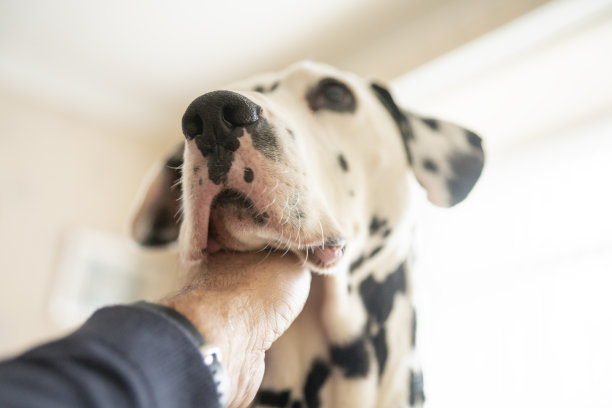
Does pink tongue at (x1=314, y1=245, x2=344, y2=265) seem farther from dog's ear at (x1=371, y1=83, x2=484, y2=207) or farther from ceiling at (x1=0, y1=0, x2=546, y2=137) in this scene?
ceiling at (x1=0, y1=0, x2=546, y2=137)

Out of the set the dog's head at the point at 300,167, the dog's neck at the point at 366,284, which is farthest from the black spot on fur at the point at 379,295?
the dog's head at the point at 300,167

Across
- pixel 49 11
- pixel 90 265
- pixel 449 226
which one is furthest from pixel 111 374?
pixel 90 265

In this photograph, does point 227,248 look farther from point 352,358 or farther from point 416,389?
point 416,389

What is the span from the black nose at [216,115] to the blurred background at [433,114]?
1.67ft

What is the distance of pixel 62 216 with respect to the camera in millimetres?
2760

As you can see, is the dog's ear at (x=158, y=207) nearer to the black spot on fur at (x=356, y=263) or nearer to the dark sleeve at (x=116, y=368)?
the black spot on fur at (x=356, y=263)

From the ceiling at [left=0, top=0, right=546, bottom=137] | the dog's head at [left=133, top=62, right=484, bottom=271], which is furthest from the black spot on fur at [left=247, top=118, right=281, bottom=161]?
the ceiling at [left=0, top=0, right=546, bottom=137]

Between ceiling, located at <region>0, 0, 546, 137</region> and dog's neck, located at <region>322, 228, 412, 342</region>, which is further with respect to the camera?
ceiling, located at <region>0, 0, 546, 137</region>

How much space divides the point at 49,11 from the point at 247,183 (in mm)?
2107

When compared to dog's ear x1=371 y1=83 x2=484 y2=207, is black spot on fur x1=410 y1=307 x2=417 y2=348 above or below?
below

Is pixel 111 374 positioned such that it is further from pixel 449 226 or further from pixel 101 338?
pixel 449 226

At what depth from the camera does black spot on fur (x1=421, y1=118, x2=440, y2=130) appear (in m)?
1.04

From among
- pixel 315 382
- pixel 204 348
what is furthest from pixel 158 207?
pixel 204 348

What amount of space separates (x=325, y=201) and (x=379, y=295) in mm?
260
